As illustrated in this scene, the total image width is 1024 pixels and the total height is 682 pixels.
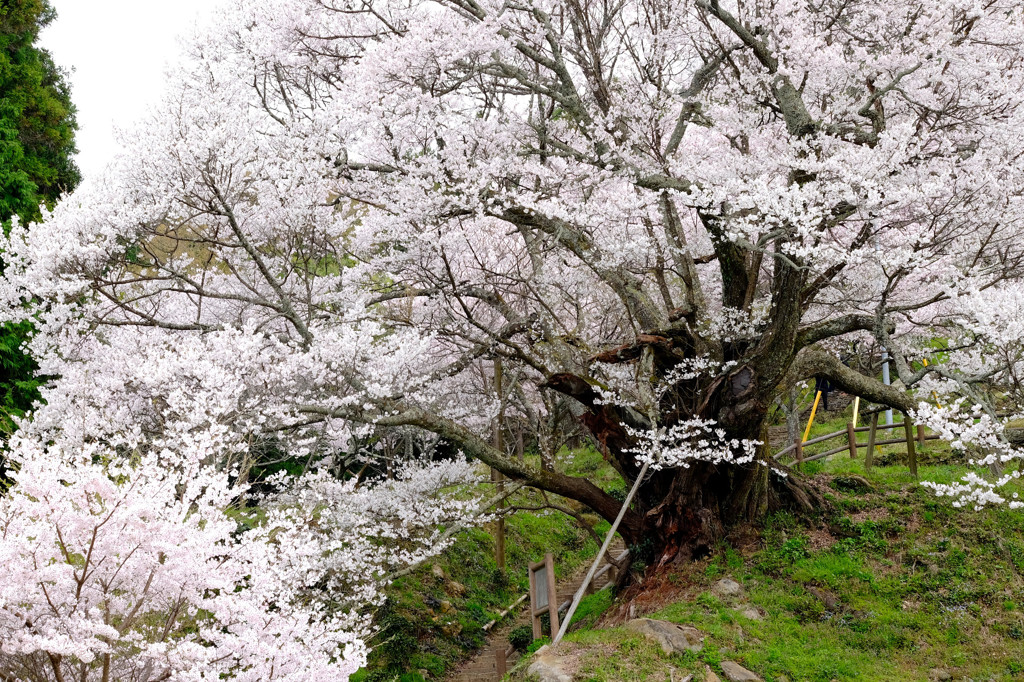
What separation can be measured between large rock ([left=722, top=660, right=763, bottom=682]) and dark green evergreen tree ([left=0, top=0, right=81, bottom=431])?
14480 millimetres

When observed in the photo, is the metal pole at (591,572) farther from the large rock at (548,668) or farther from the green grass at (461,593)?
the green grass at (461,593)

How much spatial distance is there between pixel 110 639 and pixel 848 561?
7.61m

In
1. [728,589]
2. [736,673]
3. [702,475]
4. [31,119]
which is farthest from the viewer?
[31,119]

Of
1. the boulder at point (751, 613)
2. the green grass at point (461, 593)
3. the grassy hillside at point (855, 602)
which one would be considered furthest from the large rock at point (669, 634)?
the green grass at point (461, 593)

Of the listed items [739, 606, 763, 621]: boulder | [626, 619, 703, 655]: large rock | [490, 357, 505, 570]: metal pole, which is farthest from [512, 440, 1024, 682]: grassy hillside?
[490, 357, 505, 570]: metal pole

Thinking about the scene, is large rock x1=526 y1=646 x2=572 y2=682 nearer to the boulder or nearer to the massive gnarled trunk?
the boulder

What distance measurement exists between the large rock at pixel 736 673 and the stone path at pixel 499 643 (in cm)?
341

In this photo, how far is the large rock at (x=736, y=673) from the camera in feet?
23.6

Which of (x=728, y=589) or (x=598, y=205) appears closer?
(x=728, y=589)

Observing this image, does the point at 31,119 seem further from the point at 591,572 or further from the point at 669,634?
the point at 669,634

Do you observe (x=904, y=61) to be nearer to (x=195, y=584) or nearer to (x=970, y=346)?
(x=970, y=346)

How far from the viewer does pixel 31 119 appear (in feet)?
55.6

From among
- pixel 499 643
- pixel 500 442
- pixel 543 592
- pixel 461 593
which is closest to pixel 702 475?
pixel 543 592

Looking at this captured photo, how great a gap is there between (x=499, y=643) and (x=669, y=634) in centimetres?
452
